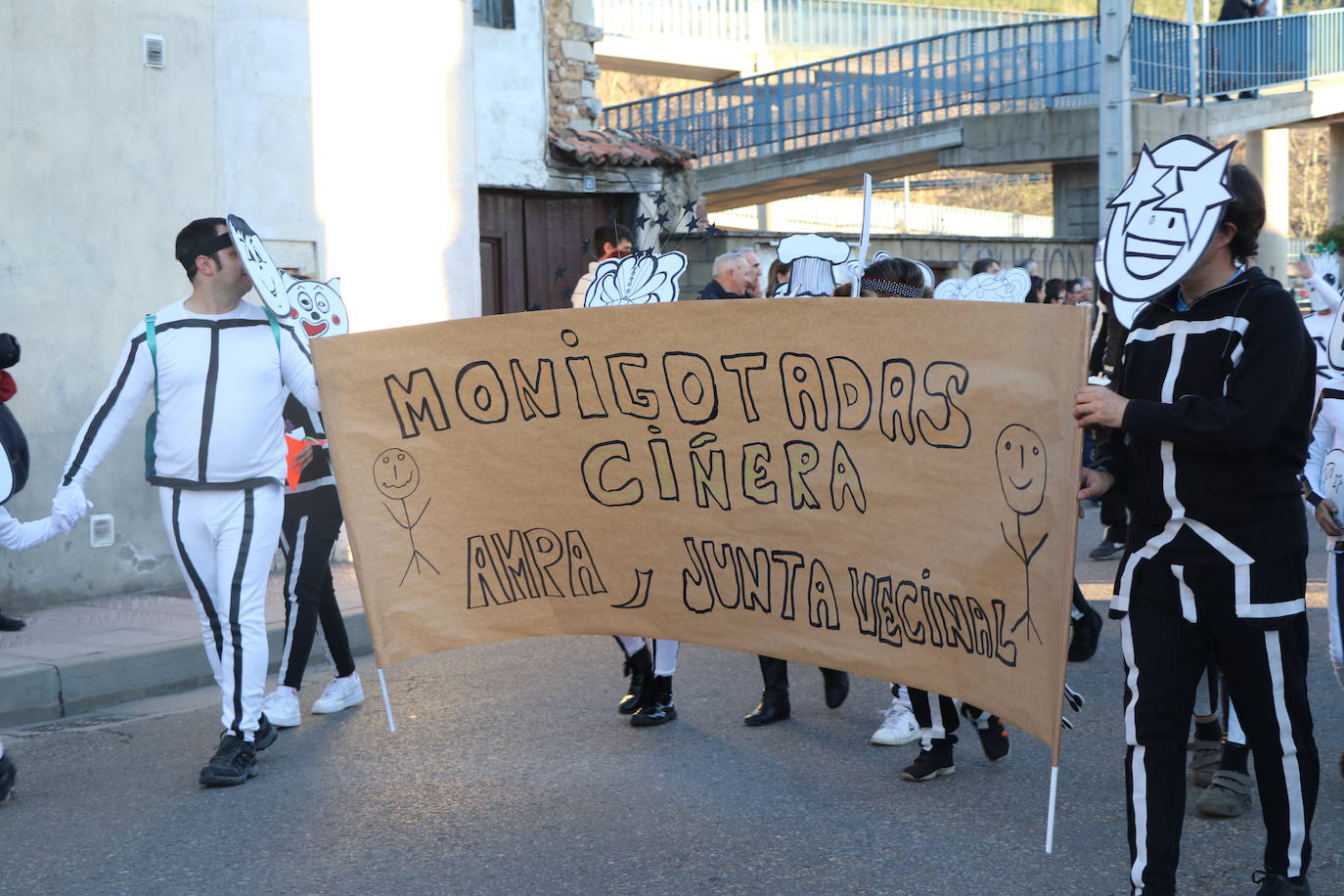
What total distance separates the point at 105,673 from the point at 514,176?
8.88 metres

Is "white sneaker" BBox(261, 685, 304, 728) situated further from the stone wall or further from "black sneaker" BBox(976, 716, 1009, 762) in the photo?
the stone wall

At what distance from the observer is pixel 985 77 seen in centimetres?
2734

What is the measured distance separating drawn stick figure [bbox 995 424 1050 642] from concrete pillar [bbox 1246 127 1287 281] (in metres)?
27.0

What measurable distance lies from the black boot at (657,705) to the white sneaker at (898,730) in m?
0.82

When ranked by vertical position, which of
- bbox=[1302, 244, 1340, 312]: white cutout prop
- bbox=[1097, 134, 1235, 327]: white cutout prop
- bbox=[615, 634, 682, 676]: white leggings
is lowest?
bbox=[615, 634, 682, 676]: white leggings

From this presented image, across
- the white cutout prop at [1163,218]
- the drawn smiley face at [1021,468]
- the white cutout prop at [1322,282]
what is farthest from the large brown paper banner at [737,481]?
the white cutout prop at [1322,282]

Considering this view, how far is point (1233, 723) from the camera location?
15.4 feet

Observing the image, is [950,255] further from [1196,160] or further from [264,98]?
[1196,160]

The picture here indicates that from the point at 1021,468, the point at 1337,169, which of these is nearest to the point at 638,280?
the point at 1021,468

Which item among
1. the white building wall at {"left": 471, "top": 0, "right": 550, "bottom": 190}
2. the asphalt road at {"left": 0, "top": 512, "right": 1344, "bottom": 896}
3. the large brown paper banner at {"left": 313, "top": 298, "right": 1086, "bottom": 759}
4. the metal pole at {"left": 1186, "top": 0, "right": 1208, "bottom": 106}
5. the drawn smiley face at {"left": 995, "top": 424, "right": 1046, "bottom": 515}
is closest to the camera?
the drawn smiley face at {"left": 995, "top": 424, "right": 1046, "bottom": 515}

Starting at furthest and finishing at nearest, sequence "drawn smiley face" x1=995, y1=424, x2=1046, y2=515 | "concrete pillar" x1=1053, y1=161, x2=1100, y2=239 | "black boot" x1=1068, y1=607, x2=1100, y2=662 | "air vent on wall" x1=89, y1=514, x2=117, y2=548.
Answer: "concrete pillar" x1=1053, y1=161, x2=1100, y2=239
"air vent on wall" x1=89, y1=514, x2=117, y2=548
"black boot" x1=1068, y1=607, x2=1100, y2=662
"drawn smiley face" x1=995, y1=424, x2=1046, y2=515

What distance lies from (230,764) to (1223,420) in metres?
3.48

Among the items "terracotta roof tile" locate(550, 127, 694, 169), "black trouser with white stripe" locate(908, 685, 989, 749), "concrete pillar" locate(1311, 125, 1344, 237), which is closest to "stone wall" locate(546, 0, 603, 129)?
"terracotta roof tile" locate(550, 127, 694, 169)

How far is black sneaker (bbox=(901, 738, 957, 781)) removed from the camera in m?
5.02
